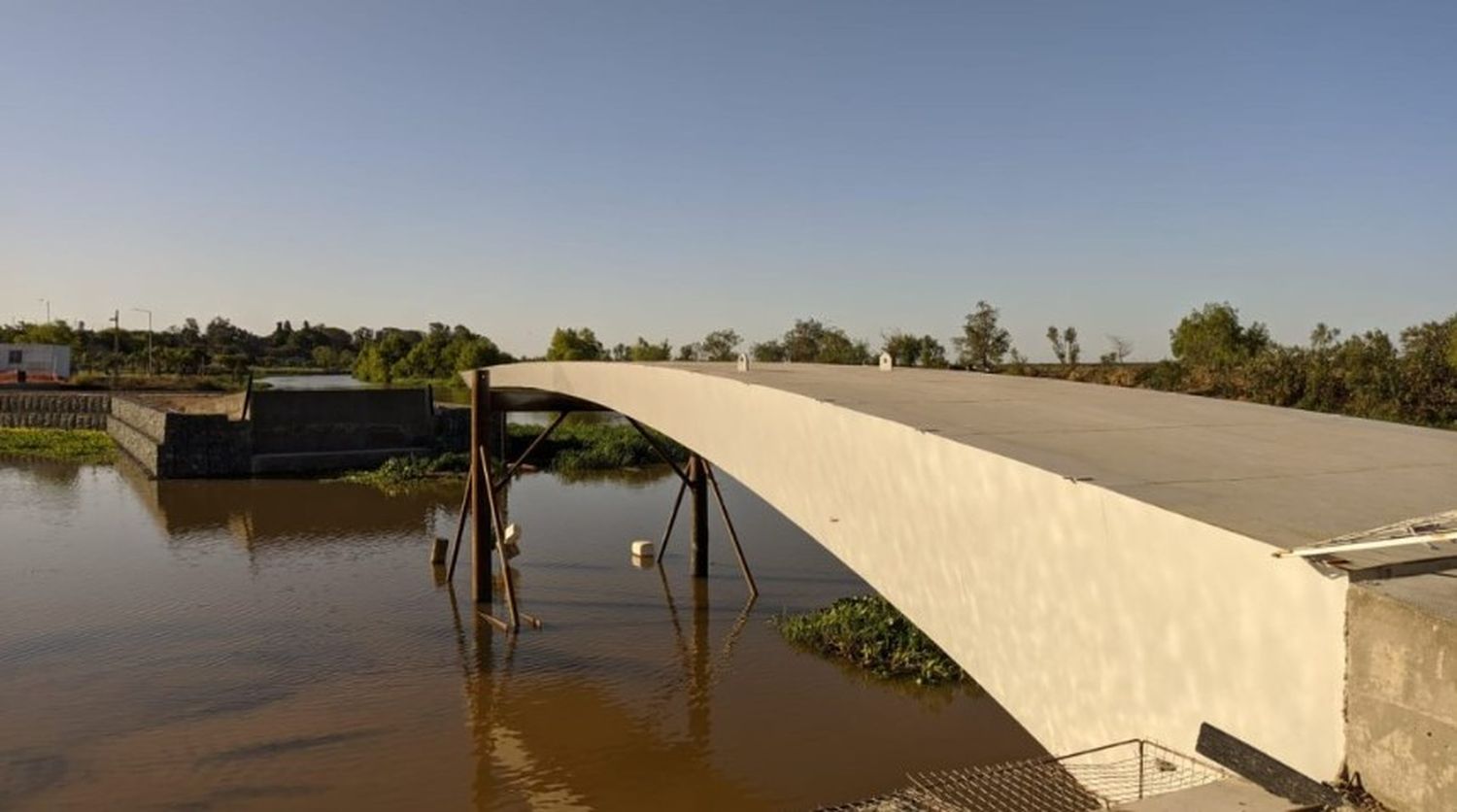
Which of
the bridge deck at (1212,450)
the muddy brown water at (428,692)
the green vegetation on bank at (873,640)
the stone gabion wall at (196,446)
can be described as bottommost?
the muddy brown water at (428,692)

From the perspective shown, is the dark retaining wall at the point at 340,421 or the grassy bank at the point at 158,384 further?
the grassy bank at the point at 158,384

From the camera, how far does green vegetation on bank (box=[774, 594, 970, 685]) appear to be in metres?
13.3

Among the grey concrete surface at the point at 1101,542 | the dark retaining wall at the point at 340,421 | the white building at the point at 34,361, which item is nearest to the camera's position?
the grey concrete surface at the point at 1101,542

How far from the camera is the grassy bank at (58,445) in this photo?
3841 centimetres

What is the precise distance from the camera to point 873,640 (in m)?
14.0

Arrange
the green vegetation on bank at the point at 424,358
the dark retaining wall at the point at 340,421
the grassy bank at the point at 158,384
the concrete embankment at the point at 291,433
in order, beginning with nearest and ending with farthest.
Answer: the concrete embankment at the point at 291,433, the dark retaining wall at the point at 340,421, the grassy bank at the point at 158,384, the green vegetation on bank at the point at 424,358

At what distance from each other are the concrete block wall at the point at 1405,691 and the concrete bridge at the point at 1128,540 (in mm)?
13

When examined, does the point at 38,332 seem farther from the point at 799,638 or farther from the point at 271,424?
the point at 799,638

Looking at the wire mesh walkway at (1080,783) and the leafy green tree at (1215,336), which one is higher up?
the leafy green tree at (1215,336)

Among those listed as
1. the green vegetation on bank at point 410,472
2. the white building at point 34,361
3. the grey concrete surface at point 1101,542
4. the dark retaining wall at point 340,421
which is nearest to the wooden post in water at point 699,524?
the grey concrete surface at point 1101,542

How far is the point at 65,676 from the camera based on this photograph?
1322 cm

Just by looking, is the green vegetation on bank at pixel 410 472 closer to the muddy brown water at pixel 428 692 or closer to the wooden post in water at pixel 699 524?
the muddy brown water at pixel 428 692

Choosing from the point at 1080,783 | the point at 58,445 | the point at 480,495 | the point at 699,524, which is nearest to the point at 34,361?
the point at 58,445

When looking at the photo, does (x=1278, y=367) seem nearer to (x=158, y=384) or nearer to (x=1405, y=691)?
(x=1405, y=691)
